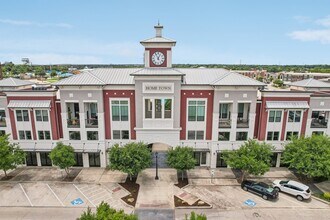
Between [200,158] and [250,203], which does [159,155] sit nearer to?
[200,158]

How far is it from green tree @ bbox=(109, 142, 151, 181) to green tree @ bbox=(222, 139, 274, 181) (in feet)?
34.9

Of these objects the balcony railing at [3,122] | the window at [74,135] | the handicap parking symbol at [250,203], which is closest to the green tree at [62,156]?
the window at [74,135]

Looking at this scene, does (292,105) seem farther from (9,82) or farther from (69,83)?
(9,82)

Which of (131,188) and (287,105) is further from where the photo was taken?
(287,105)

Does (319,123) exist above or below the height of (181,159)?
above

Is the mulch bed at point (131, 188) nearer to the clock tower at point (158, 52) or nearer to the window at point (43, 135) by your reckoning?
the window at point (43, 135)

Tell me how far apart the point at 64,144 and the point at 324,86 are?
40162mm

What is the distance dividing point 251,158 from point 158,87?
1450cm

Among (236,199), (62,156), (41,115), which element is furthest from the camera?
(41,115)

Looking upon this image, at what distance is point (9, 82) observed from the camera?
34.9 meters

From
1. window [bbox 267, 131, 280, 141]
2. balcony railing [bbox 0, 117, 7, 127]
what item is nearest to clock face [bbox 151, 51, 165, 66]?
window [bbox 267, 131, 280, 141]

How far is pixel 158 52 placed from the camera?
99.2ft

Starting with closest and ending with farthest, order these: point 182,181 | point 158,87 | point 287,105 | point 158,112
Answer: point 182,181 → point 158,87 → point 287,105 → point 158,112

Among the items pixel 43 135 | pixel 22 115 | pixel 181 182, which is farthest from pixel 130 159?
pixel 22 115
